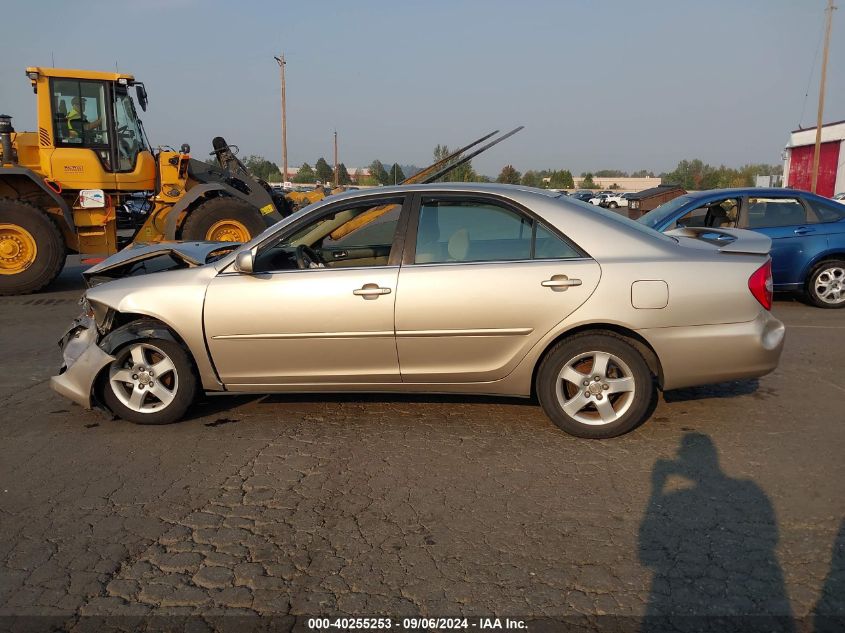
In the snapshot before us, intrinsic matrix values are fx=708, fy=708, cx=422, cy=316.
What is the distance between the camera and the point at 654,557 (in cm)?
315

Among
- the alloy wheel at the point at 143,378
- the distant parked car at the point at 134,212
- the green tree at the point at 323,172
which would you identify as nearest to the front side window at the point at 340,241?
the alloy wheel at the point at 143,378

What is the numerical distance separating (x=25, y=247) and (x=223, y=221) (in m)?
3.00

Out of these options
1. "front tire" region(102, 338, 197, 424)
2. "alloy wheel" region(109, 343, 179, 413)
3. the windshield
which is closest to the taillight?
"front tire" region(102, 338, 197, 424)

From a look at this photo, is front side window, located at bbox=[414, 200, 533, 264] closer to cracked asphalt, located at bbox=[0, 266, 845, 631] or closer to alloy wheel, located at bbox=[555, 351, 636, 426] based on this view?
alloy wheel, located at bbox=[555, 351, 636, 426]

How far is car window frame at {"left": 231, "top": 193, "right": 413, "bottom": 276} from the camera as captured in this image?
466 cm

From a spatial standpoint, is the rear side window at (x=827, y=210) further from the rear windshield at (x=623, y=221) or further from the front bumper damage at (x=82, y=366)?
the front bumper damage at (x=82, y=366)

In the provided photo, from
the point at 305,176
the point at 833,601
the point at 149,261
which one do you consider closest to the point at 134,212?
the point at 149,261

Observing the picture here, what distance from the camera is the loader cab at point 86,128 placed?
11.1 metres

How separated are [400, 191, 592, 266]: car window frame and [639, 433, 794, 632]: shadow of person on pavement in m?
1.47

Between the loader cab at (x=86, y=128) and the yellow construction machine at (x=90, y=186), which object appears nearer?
the yellow construction machine at (x=90, y=186)

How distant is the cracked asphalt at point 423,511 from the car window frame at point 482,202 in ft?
3.73

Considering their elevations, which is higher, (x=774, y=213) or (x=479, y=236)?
(x=774, y=213)

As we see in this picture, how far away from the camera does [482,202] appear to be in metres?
4.73

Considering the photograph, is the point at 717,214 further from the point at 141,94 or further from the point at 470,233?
the point at 141,94
